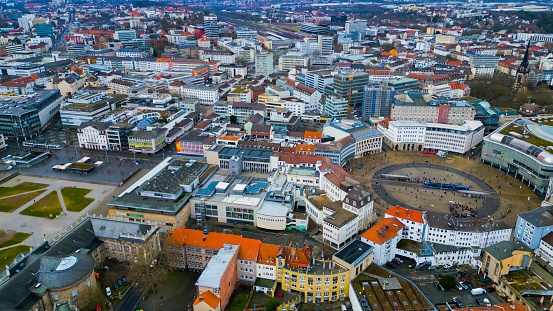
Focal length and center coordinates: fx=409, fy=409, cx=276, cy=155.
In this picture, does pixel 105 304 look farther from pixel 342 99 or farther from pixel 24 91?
pixel 24 91

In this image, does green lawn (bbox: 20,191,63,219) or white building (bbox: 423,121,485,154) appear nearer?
green lawn (bbox: 20,191,63,219)

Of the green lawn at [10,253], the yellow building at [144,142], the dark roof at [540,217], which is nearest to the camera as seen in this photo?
the dark roof at [540,217]

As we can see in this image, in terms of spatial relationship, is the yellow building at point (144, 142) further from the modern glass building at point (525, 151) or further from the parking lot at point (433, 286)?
the modern glass building at point (525, 151)

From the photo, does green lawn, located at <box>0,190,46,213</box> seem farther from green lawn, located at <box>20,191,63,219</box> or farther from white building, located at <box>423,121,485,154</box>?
white building, located at <box>423,121,485,154</box>

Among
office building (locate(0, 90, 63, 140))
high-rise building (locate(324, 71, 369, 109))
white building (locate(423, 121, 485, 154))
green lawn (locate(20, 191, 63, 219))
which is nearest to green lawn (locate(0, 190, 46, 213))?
green lawn (locate(20, 191, 63, 219))

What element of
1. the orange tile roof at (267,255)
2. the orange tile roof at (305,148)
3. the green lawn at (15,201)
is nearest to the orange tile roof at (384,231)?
the orange tile roof at (267,255)

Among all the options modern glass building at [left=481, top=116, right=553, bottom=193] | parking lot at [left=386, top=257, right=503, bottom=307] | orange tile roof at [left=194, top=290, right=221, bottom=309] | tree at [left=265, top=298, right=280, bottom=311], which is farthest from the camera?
modern glass building at [left=481, top=116, right=553, bottom=193]

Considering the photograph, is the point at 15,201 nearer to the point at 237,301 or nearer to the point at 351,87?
the point at 237,301
